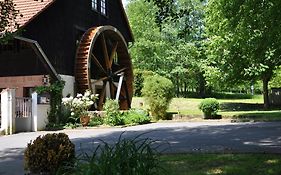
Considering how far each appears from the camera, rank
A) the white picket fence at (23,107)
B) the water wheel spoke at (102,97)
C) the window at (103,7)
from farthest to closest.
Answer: the window at (103,7) < the water wheel spoke at (102,97) < the white picket fence at (23,107)

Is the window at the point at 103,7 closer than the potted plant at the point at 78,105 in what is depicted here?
No

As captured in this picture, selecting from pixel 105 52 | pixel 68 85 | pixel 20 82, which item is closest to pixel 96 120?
pixel 68 85

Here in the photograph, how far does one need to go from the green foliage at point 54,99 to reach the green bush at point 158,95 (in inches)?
231

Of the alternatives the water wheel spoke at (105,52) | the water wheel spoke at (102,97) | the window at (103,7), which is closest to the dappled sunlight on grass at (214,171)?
the water wheel spoke at (102,97)

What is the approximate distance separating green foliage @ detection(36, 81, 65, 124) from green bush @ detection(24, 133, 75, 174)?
546 inches

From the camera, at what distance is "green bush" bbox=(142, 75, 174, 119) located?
82.8ft

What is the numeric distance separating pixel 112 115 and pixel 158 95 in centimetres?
398

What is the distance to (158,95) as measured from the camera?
25.3 m

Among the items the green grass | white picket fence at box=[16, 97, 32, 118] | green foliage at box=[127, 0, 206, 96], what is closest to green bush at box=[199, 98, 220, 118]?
white picket fence at box=[16, 97, 32, 118]

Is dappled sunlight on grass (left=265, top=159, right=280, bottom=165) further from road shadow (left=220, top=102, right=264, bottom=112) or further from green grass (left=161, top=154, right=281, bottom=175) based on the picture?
road shadow (left=220, top=102, right=264, bottom=112)

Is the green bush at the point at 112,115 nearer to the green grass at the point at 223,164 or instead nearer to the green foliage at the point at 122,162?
the green grass at the point at 223,164

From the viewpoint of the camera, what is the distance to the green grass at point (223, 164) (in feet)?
23.1

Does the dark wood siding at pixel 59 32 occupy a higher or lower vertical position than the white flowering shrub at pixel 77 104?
higher

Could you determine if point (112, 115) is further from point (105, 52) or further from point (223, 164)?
point (223, 164)
